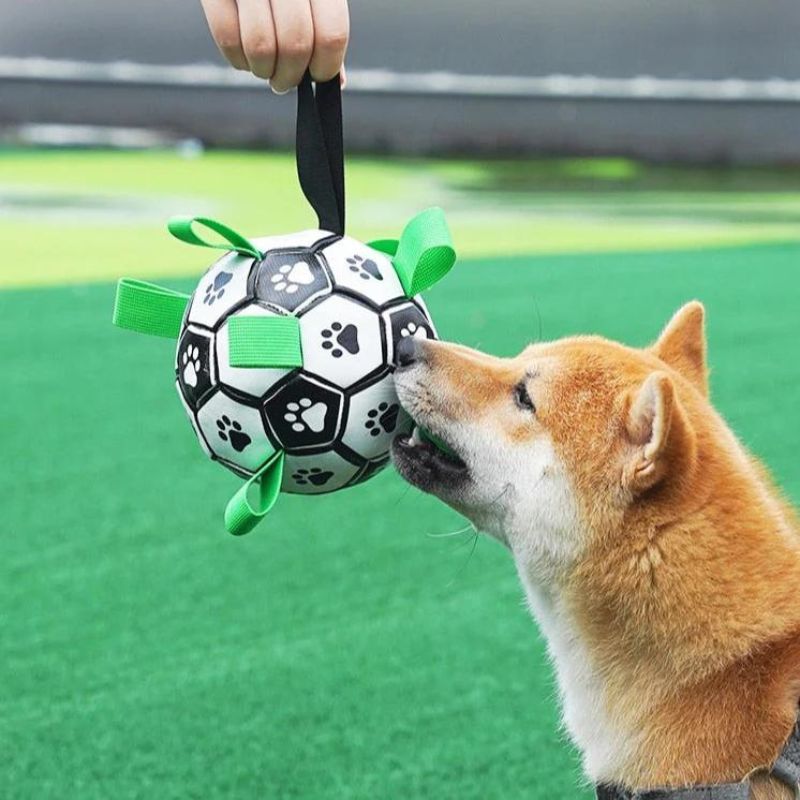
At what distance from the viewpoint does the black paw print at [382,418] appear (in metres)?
2.52

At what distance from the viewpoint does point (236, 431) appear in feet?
8.08

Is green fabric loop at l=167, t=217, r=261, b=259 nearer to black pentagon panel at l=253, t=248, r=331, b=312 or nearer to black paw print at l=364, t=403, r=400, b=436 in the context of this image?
black pentagon panel at l=253, t=248, r=331, b=312

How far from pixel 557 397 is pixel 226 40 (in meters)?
0.89

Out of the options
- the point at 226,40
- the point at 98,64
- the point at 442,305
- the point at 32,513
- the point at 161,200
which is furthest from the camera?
the point at 98,64

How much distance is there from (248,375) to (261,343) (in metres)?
0.07

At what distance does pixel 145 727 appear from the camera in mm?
3129

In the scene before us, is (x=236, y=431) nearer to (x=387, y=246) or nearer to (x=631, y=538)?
(x=387, y=246)

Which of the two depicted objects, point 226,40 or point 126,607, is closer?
point 226,40

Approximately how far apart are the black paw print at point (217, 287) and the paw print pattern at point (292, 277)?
99mm

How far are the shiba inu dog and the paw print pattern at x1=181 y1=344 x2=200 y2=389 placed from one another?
1.26ft

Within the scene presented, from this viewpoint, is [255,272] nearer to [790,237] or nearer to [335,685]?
[335,685]

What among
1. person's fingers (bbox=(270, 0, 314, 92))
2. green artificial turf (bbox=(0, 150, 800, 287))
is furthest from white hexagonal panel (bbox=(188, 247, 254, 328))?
green artificial turf (bbox=(0, 150, 800, 287))

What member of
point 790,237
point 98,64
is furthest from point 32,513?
point 98,64

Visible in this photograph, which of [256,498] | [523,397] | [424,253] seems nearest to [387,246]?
[424,253]
